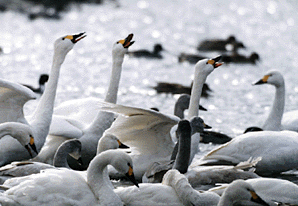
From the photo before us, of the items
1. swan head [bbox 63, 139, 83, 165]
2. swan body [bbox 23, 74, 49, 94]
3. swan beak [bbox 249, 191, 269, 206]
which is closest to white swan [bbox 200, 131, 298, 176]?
swan head [bbox 63, 139, 83, 165]

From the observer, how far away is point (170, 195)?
5996mm

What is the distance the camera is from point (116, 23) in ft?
81.6

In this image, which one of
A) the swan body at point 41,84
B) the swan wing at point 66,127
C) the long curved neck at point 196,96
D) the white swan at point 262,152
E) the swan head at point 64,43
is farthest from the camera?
the swan body at point 41,84

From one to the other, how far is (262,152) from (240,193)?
250cm

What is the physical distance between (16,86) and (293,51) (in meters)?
13.3

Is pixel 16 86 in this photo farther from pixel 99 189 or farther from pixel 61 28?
pixel 61 28

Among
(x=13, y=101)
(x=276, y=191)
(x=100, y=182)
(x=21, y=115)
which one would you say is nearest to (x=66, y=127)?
(x=21, y=115)

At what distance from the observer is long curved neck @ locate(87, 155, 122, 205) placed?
233 inches

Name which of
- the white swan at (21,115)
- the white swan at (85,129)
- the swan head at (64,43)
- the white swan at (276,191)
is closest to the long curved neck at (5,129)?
the white swan at (21,115)

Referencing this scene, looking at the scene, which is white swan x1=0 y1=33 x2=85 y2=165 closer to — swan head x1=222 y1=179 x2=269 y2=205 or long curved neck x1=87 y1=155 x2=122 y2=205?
long curved neck x1=87 y1=155 x2=122 y2=205

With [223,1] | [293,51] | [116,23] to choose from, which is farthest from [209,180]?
[223,1]

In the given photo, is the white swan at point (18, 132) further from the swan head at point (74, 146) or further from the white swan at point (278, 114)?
the white swan at point (278, 114)

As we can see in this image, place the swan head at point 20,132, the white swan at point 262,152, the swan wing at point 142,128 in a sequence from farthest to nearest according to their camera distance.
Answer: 1. the white swan at point 262,152
2. the swan wing at point 142,128
3. the swan head at point 20,132

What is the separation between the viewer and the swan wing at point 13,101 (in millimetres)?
7660
